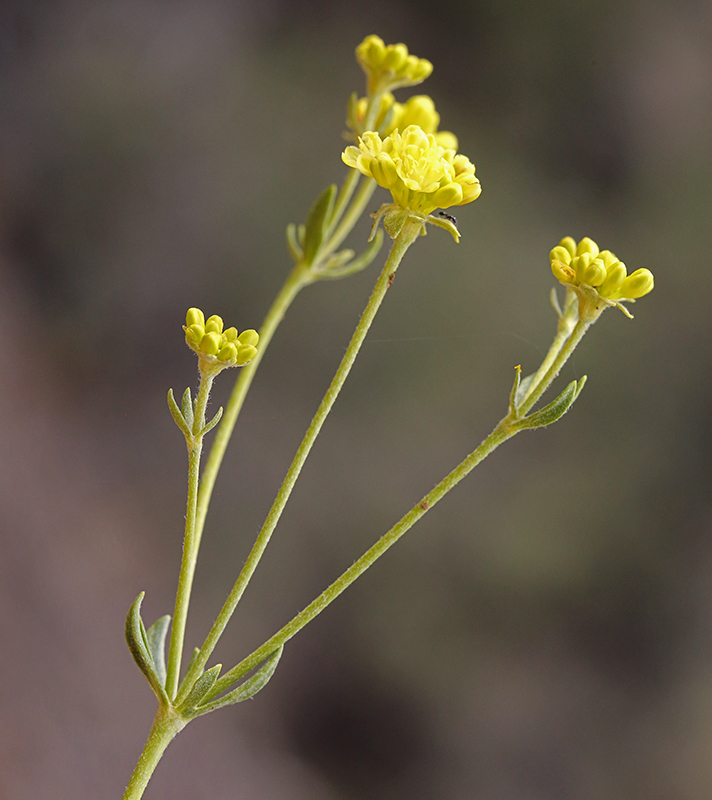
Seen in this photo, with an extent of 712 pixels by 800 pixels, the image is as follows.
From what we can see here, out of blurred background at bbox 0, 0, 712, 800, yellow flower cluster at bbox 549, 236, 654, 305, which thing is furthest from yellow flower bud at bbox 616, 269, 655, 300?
blurred background at bbox 0, 0, 712, 800

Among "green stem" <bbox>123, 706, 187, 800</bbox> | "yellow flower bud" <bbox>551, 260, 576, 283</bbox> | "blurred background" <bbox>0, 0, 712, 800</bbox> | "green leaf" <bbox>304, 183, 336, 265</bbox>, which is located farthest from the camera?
"blurred background" <bbox>0, 0, 712, 800</bbox>

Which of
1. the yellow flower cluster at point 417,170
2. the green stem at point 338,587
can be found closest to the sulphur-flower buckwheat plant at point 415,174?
the yellow flower cluster at point 417,170

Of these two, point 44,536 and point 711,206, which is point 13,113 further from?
point 711,206

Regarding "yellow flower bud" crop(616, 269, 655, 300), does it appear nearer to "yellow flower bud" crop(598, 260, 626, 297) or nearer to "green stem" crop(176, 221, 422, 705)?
"yellow flower bud" crop(598, 260, 626, 297)

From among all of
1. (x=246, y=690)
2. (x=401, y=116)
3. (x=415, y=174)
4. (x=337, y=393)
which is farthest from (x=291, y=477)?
(x=401, y=116)

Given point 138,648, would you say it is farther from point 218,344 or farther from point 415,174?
point 415,174

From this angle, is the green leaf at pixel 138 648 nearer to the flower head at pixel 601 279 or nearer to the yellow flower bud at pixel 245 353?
the yellow flower bud at pixel 245 353
